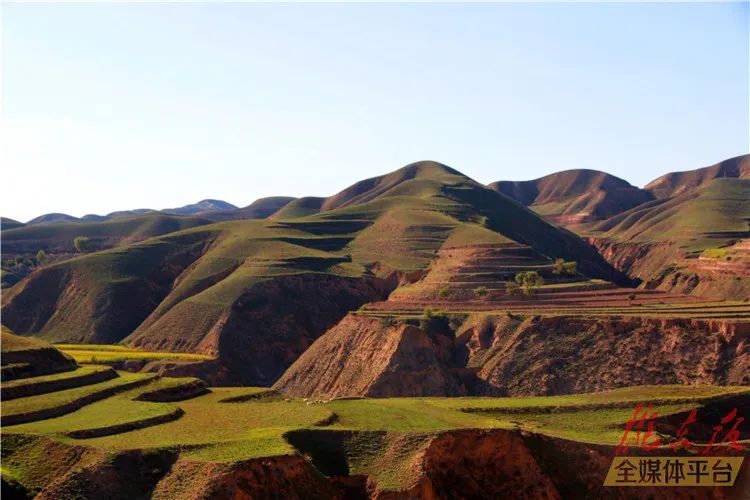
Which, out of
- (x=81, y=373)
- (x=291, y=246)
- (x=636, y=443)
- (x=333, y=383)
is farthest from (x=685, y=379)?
(x=291, y=246)

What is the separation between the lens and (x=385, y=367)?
7319 centimetres

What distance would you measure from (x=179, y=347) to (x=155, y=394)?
175 ft

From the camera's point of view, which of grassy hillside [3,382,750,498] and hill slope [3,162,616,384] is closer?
grassy hillside [3,382,750,498]

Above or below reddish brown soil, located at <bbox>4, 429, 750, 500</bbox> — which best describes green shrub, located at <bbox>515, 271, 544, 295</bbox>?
above

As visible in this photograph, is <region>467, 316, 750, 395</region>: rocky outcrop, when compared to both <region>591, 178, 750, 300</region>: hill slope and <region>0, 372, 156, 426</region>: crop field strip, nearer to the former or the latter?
<region>0, 372, 156, 426</region>: crop field strip

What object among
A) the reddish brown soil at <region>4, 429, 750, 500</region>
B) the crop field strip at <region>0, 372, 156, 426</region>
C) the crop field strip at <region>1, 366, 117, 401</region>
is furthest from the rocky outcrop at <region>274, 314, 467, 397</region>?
the reddish brown soil at <region>4, 429, 750, 500</region>

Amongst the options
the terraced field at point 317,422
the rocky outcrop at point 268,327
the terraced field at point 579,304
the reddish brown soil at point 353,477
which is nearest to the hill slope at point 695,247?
the terraced field at point 579,304

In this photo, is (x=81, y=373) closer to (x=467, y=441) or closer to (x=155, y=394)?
(x=155, y=394)

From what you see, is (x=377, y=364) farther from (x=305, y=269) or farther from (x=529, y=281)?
(x=305, y=269)

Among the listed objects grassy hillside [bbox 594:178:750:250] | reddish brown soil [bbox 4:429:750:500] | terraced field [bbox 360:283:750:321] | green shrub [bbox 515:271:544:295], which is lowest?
reddish brown soil [bbox 4:429:750:500]

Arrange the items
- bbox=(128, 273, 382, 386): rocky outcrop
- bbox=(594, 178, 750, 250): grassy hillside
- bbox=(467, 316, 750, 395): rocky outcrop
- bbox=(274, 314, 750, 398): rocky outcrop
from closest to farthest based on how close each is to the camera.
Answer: bbox=(467, 316, 750, 395): rocky outcrop
bbox=(274, 314, 750, 398): rocky outcrop
bbox=(128, 273, 382, 386): rocky outcrop
bbox=(594, 178, 750, 250): grassy hillside

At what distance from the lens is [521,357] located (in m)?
73.6

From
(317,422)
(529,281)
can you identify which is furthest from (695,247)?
(317,422)

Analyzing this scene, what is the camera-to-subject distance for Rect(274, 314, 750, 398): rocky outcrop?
67.4 meters
